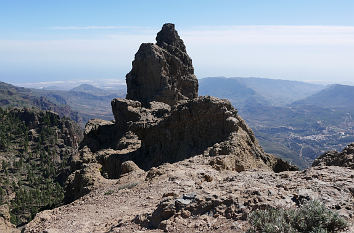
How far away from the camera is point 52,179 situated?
7381 centimetres

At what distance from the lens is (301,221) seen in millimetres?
8414

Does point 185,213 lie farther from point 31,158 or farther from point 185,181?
point 31,158

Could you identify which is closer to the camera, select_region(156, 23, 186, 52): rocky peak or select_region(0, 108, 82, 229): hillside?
select_region(156, 23, 186, 52): rocky peak

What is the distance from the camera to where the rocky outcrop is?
15.0 metres

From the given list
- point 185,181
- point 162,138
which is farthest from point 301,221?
point 162,138

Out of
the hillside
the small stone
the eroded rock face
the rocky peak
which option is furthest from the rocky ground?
the hillside

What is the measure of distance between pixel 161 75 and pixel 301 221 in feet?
133

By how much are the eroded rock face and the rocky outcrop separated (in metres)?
31.6

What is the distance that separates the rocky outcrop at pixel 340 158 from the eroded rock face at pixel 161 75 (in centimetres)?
3165

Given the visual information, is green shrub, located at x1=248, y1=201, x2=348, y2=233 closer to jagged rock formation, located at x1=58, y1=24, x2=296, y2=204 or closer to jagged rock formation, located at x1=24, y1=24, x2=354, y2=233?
jagged rock formation, located at x1=24, y1=24, x2=354, y2=233

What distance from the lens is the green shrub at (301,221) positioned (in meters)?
8.12

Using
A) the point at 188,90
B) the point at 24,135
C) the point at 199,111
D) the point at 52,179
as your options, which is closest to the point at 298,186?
the point at 199,111

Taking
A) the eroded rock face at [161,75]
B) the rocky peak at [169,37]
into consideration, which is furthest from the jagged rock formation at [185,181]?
the rocky peak at [169,37]

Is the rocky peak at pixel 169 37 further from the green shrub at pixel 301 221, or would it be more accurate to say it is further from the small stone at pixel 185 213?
the green shrub at pixel 301 221
